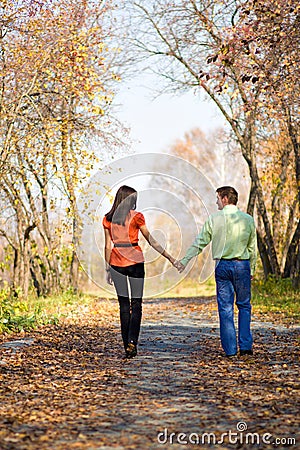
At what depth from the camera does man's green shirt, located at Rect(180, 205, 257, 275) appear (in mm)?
7711

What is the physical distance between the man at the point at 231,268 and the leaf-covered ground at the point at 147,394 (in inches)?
10.5

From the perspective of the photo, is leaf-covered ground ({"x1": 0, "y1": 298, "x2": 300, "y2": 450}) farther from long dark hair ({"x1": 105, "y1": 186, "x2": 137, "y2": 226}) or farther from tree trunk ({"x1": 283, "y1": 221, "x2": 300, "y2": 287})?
tree trunk ({"x1": 283, "y1": 221, "x2": 300, "y2": 287})

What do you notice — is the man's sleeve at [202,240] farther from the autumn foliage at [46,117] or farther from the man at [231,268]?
the autumn foliage at [46,117]

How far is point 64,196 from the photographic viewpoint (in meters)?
15.3

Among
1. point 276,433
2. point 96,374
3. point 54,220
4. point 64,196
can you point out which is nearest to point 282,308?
point 64,196

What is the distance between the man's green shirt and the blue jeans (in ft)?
0.36

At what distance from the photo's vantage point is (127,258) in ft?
25.4

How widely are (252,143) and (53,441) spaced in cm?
1483

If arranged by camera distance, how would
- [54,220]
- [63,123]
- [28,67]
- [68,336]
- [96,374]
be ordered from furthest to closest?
[54,220] → [63,123] → [28,67] → [68,336] → [96,374]

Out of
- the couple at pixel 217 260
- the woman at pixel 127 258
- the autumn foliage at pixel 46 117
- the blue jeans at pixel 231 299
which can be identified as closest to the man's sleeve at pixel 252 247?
the couple at pixel 217 260

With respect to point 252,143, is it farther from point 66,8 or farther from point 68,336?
point 68,336

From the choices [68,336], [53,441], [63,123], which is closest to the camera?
[53,441]

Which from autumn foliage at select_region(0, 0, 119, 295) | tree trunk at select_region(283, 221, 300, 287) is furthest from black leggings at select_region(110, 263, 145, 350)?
tree trunk at select_region(283, 221, 300, 287)

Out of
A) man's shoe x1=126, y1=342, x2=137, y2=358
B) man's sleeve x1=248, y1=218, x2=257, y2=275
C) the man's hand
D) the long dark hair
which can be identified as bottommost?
man's shoe x1=126, y1=342, x2=137, y2=358
